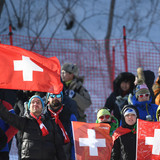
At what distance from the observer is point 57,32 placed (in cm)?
1609

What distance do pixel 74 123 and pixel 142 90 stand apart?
53.0 inches

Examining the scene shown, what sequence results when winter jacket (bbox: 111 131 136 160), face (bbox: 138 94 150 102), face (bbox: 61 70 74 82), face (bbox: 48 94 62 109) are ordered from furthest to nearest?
face (bbox: 61 70 74 82), face (bbox: 138 94 150 102), face (bbox: 48 94 62 109), winter jacket (bbox: 111 131 136 160)

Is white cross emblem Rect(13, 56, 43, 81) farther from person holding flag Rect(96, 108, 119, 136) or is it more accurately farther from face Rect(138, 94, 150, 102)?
face Rect(138, 94, 150, 102)

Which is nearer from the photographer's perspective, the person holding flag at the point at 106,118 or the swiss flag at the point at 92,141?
the swiss flag at the point at 92,141

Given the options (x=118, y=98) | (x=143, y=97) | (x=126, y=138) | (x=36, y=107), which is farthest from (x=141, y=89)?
(x=36, y=107)

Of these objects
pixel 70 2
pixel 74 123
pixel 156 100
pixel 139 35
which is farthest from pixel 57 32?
pixel 74 123

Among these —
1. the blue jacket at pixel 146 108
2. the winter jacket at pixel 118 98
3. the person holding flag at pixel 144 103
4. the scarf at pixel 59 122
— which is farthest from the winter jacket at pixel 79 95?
the scarf at pixel 59 122

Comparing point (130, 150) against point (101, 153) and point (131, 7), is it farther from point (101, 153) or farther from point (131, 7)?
point (131, 7)

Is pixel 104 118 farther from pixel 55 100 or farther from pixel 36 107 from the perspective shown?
pixel 36 107

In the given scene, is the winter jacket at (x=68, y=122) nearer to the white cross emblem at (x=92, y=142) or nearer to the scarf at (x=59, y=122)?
the scarf at (x=59, y=122)

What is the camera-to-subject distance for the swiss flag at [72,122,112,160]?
5758 millimetres

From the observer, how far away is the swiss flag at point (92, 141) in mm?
5758

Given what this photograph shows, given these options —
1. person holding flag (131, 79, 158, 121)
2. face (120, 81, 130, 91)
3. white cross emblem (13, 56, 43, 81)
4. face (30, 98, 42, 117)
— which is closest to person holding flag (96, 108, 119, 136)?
person holding flag (131, 79, 158, 121)

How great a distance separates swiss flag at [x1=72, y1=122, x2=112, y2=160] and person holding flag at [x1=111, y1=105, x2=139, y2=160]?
0.10m
